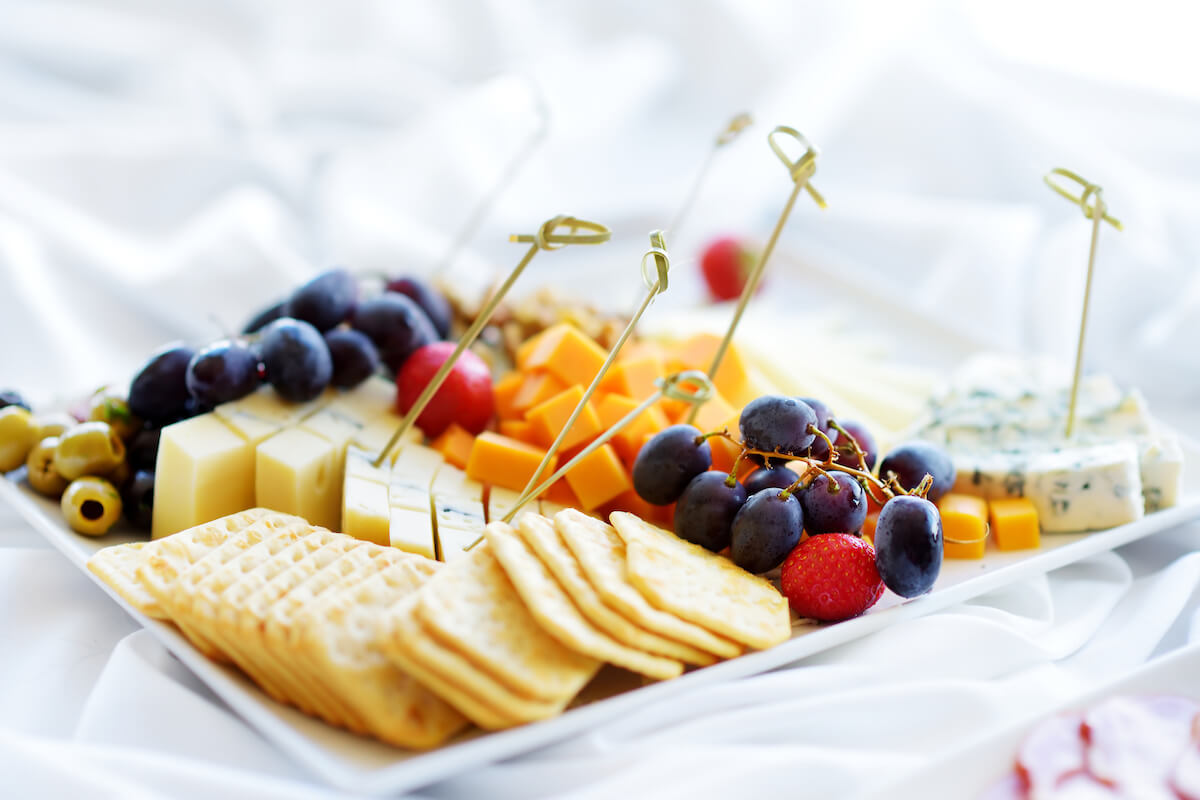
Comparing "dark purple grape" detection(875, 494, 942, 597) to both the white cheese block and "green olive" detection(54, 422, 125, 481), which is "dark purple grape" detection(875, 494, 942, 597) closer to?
the white cheese block

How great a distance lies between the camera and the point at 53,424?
65.1 inches

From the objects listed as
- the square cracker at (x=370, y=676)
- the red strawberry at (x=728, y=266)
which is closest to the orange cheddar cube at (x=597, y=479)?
the square cracker at (x=370, y=676)

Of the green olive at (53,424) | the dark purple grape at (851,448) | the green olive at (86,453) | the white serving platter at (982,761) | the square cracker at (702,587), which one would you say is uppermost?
the dark purple grape at (851,448)

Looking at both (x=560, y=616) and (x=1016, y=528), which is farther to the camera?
(x=1016, y=528)

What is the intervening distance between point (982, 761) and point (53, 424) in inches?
58.5

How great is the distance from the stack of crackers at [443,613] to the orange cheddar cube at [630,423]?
296 millimetres

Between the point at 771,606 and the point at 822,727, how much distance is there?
0.16 m

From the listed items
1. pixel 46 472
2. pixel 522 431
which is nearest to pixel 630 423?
pixel 522 431

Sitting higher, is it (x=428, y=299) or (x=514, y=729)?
(x=428, y=299)

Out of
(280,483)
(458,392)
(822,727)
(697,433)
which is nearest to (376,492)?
(280,483)

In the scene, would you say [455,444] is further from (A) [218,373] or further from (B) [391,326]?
(A) [218,373]

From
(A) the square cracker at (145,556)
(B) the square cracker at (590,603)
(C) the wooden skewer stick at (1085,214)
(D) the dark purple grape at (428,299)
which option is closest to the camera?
(B) the square cracker at (590,603)

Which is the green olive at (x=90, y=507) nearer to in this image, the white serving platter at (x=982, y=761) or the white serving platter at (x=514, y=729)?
the white serving platter at (x=514, y=729)

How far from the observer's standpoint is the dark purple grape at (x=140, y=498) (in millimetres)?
1562
